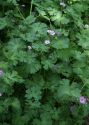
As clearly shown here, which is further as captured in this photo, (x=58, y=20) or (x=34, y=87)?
(x=58, y=20)

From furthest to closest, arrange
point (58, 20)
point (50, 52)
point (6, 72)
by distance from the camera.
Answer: point (58, 20) → point (50, 52) → point (6, 72)

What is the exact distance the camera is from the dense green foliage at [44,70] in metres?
2.99

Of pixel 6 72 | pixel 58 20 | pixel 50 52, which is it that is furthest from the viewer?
pixel 58 20

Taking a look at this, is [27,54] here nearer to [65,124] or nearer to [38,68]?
[38,68]

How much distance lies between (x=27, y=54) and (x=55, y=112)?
1.87 feet

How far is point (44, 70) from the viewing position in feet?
10.6

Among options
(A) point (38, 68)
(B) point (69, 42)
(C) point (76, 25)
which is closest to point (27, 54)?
(A) point (38, 68)

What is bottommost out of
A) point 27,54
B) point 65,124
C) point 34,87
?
point 65,124

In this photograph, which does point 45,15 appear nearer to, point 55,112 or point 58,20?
point 58,20

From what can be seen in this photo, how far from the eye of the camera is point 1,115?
3.04 m

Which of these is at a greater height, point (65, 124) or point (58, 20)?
point (58, 20)

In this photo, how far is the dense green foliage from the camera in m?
2.99

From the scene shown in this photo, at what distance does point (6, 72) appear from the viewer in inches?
116

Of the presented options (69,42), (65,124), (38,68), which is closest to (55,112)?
(65,124)
